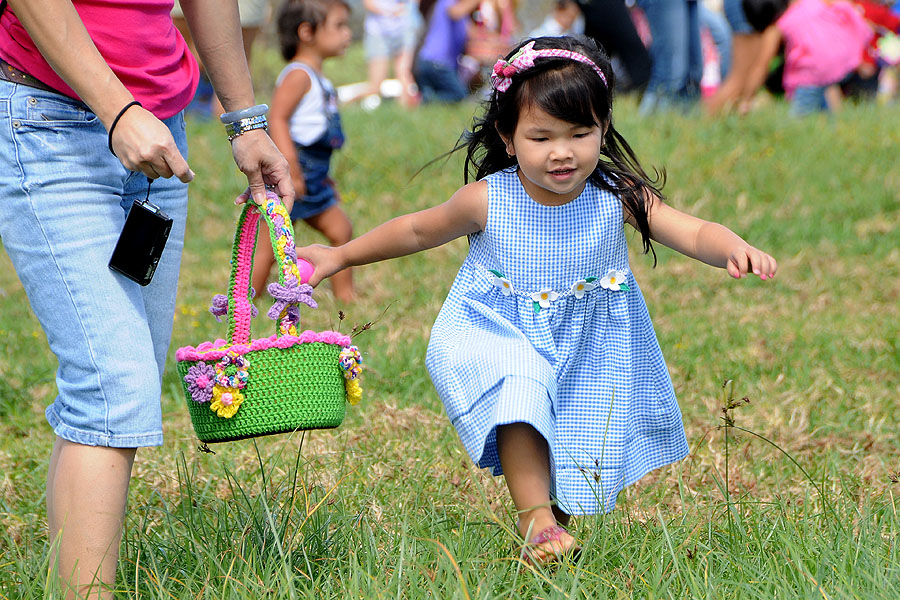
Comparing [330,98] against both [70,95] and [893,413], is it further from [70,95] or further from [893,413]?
[70,95]

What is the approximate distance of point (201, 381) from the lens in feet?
7.11

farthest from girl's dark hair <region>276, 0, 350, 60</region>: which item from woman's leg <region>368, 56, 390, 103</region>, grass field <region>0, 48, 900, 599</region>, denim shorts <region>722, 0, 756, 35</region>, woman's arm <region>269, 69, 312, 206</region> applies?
woman's leg <region>368, 56, 390, 103</region>

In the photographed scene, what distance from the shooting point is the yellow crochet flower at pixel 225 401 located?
2.16 metres

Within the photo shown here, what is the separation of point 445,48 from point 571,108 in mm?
8603

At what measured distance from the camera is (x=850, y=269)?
6.07 meters

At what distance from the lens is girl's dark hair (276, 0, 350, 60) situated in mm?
5551

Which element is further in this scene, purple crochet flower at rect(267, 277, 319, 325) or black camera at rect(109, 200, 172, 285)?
purple crochet flower at rect(267, 277, 319, 325)

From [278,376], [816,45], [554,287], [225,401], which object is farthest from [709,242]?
[816,45]

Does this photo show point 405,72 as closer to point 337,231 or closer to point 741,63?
point 741,63

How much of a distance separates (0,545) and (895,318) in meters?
4.11

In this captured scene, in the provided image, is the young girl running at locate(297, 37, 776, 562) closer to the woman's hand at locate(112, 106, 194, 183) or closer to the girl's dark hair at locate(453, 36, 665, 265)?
the girl's dark hair at locate(453, 36, 665, 265)

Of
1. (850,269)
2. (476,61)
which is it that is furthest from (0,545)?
(476,61)

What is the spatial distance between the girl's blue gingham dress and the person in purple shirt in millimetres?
8360

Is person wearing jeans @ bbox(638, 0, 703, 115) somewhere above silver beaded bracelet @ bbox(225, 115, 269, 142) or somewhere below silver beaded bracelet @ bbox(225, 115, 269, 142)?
below
